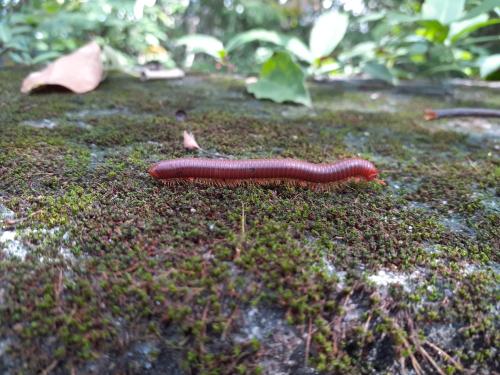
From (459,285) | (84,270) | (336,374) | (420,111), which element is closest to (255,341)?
(336,374)

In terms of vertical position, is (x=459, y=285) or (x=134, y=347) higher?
(x=459, y=285)

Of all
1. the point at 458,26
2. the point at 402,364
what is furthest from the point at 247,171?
the point at 458,26

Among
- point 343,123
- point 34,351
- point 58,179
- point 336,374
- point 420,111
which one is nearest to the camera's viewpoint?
point 34,351

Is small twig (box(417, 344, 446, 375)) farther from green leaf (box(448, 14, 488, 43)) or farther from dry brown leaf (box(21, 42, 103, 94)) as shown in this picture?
green leaf (box(448, 14, 488, 43))

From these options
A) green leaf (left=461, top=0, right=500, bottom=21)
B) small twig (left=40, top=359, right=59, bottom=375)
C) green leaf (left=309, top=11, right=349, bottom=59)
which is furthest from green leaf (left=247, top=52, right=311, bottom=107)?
small twig (left=40, top=359, right=59, bottom=375)

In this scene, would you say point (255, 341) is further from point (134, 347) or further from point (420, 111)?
point (420, 111)

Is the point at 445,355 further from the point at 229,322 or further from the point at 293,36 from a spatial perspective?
the point at 293,36
